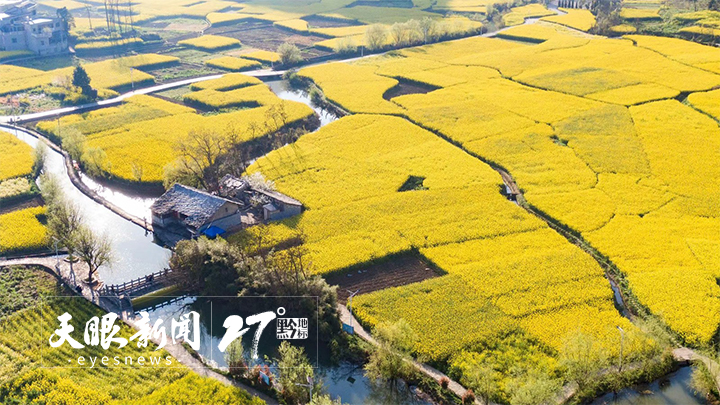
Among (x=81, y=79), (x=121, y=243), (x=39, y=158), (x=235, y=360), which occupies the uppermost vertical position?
(x=81, y=79)

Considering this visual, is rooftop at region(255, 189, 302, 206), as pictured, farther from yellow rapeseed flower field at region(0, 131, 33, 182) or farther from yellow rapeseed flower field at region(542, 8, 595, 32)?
yellow rapeseed flower field at region(542, 8, 595, 32)

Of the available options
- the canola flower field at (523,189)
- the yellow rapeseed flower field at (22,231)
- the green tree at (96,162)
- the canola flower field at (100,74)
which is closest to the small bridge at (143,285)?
the yellow rapeseed flower field at (22,231)

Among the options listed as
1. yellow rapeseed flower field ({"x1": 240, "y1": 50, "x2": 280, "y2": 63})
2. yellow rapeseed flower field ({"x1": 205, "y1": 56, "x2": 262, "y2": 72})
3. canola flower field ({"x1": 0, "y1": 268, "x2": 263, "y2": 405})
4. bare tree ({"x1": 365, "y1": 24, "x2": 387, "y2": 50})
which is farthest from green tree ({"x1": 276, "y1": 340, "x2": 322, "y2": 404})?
bare tree ({"x1": 365, "y1": 24, "x2": 387, "y2": 50})

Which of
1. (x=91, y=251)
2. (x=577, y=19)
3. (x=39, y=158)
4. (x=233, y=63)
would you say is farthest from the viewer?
(x=577, y=19)

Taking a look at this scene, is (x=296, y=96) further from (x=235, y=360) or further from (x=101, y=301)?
(x=235, y=360)

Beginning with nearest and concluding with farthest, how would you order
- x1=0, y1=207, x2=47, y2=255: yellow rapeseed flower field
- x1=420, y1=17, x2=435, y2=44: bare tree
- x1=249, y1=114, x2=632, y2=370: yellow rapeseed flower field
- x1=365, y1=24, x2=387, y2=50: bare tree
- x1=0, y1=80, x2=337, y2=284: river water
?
x1=249, y1=114, x2=632, y2=370: yellow rapeseed flower field
x1=0, y1=80, x2=337, y2=284: river water
x1=0, y1=207, x2=47, y2=255: yellow rapeseed flower field
x1=365, y1=24, x2=387, y2=50: bare tree
x1=420, y1=17, x2=435, y2=44: bare tree

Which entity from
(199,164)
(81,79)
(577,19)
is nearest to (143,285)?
(199,164)
